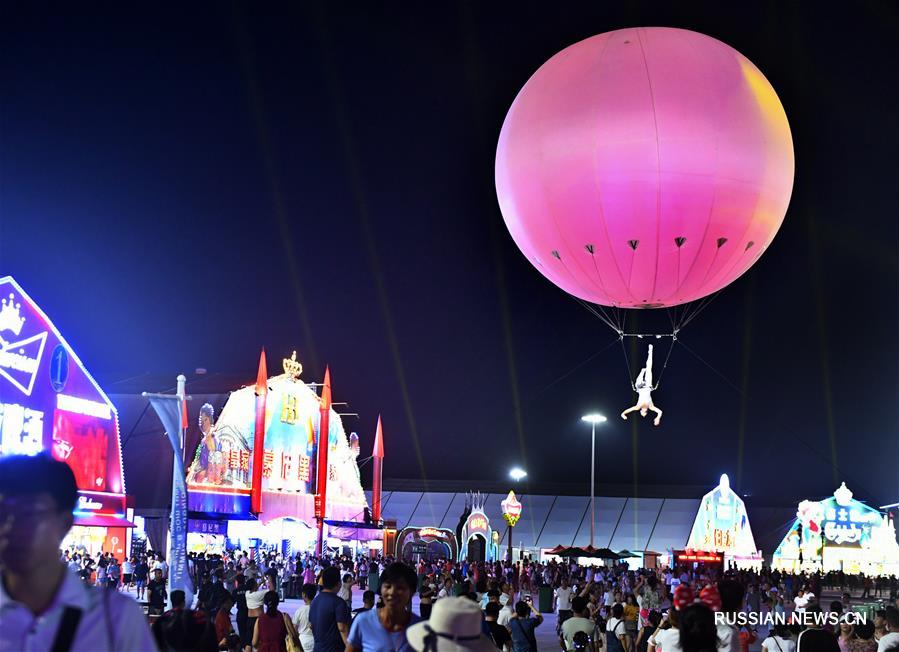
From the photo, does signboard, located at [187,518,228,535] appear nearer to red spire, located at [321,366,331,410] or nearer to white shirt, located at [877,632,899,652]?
red spire, located at [321,366,331,410]

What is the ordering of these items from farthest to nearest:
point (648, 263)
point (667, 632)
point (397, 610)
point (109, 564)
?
point (109, 564), point (648, 263), point (667, 632), point (397, 610)

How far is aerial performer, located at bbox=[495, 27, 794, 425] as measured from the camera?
603 inches

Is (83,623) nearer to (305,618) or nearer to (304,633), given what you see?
(304,633)

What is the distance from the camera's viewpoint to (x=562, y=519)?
218ft

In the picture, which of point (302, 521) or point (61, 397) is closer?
point (61, 397)

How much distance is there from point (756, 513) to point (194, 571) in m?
44.2

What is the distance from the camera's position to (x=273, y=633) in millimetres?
10391

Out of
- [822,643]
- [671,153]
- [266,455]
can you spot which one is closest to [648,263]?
[671,153]

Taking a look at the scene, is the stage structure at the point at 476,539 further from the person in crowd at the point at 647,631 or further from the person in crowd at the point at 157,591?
the person in crowd at the point at 647,631

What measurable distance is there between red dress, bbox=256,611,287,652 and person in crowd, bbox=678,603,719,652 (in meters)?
6.01

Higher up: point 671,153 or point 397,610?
point 671,153

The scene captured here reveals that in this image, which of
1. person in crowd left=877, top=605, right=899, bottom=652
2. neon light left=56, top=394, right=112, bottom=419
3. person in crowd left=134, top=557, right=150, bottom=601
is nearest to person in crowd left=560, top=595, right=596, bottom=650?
person in crowd left=877, top=605, right=899, bottom=652

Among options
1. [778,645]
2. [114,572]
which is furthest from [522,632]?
[114,572]

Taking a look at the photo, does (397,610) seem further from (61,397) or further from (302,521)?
(302,521)
